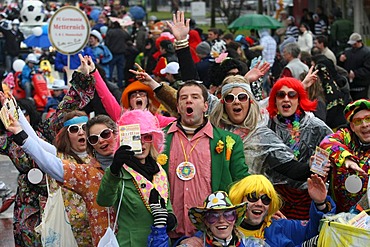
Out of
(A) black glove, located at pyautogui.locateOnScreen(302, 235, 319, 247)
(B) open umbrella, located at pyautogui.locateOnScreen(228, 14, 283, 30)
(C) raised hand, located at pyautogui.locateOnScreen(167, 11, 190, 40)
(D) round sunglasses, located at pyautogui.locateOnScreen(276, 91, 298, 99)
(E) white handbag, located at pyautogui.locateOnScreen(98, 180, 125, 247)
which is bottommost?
(B) open umbrella, located at pyautogui.locateOnScreen(228, 14, 283, 30)

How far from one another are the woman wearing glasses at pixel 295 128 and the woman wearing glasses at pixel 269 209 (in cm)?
106

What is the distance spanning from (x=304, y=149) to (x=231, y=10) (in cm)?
3757

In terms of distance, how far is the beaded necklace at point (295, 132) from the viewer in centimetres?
696

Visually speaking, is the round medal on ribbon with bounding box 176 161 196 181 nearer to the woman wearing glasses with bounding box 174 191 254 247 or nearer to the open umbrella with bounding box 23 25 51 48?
the woman wearing glasses with bounding box 174 191 254 247

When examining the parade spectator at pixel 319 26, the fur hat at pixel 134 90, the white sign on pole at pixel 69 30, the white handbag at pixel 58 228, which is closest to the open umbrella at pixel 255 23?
the parade spectator at pixel 319 26

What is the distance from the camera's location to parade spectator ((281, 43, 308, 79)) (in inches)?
525

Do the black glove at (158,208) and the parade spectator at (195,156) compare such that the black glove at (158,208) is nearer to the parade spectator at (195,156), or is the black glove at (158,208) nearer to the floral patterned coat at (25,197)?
the parade spectator at (195,156)

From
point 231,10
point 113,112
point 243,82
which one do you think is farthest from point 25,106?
point 231,10

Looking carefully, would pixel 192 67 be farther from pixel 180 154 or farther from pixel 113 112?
pixel 180 154

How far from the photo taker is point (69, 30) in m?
13.7

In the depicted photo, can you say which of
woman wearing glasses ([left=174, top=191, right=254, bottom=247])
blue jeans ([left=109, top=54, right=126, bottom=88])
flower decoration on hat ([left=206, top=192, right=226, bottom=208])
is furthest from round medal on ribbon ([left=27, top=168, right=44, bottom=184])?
blue jeans ([left=109, top=54, right=126, bottom=88])

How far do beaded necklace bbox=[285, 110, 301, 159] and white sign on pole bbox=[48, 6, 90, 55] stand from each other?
23.3 feet

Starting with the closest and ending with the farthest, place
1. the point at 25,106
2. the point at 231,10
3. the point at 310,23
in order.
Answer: the point at 25,106 < the point at 310,23 < the point at 231,10

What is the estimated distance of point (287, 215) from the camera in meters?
6.95
